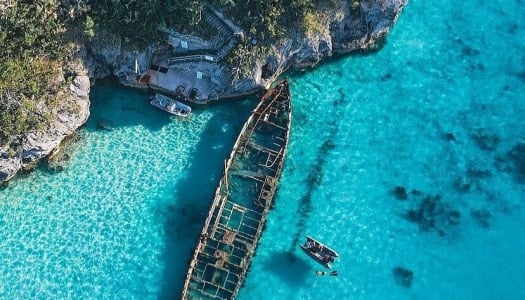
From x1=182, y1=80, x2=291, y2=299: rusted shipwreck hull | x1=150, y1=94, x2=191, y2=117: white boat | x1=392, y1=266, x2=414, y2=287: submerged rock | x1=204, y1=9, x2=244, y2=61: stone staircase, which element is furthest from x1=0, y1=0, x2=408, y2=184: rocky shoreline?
x1=392, y1=266, x2=414, y2=287: submerged rock

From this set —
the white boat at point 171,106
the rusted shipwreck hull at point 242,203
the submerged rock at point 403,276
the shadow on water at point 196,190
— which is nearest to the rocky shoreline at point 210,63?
the white boat at point 171,106

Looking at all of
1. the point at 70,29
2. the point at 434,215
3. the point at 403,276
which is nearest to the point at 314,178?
the point at 434,215

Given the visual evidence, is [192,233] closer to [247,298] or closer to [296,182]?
[247,298]

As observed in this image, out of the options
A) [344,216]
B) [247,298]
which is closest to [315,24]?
[344,216]

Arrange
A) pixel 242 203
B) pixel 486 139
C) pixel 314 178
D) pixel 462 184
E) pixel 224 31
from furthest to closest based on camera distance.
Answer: pixel 486 139, pixel 462 184, pixel 314 178, pixel 224 31, pixel 242 203

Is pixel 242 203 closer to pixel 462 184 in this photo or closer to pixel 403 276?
pixel 403 276

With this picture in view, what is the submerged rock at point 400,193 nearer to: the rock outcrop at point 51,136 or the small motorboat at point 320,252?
the small motorboat at point 320,252
